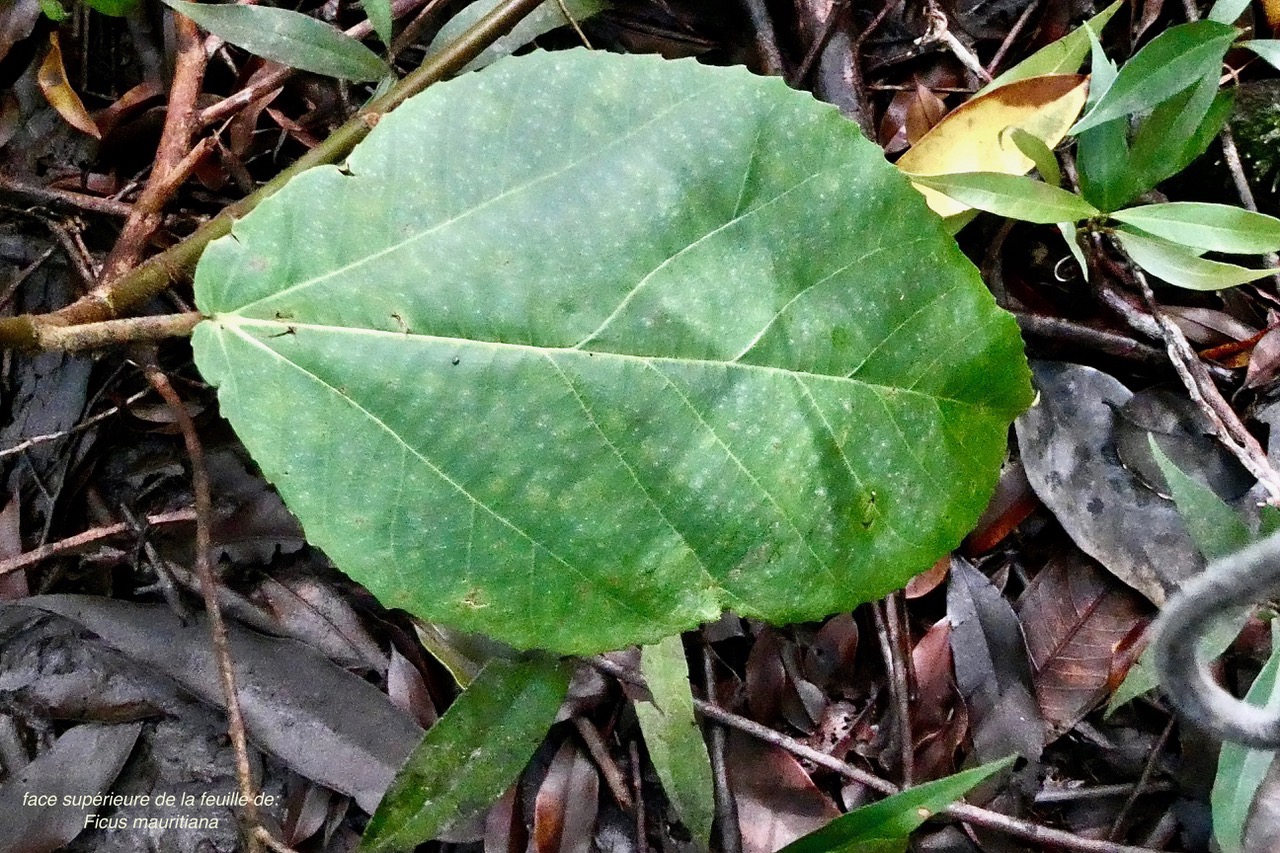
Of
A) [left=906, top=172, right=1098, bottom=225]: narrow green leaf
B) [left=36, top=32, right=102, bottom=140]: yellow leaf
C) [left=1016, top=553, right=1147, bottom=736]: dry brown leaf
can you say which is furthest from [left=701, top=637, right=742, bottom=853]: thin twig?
[left=36, top=32, right=102, bottom=140]: yellow leaf

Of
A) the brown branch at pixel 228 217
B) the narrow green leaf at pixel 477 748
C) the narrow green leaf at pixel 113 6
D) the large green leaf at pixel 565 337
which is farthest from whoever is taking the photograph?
the narrow green leaf at pixel 113 6

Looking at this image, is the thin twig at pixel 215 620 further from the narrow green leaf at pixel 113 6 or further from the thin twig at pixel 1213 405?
the thin twig at pixel 1213 405

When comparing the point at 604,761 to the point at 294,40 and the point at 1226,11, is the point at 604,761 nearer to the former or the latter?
the point at 294,40

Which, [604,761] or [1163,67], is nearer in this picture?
[1163,67]

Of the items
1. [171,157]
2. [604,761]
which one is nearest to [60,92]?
[171,157]

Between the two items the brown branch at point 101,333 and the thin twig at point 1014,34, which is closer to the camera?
the brown branch at point 101,333

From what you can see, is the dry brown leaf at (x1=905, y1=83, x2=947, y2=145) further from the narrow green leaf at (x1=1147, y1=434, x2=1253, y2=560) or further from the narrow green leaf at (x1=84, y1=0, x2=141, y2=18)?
the narrow green leaf at (x1=84, y1=0, x2=141, y2=18)

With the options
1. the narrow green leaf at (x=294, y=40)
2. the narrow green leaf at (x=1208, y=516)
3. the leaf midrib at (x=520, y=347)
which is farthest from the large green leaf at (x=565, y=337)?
the narrow green leaf at (x=1208, y=516)
